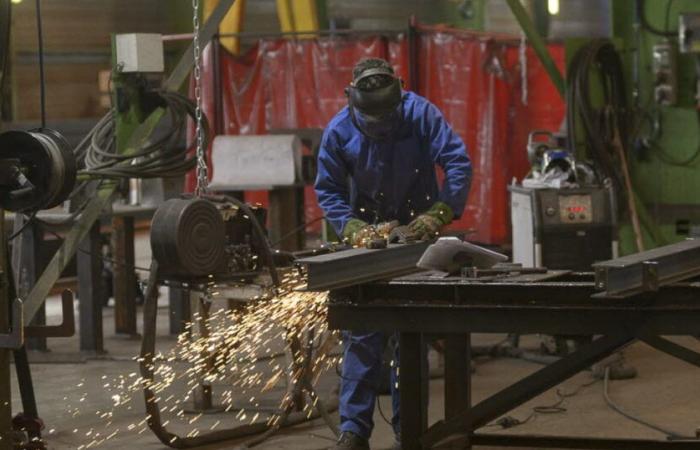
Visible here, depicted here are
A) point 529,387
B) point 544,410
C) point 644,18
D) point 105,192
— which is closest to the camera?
point 529,387

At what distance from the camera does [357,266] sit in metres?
4.72

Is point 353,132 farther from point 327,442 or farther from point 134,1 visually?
point 134,1

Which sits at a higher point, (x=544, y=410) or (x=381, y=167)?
(x=381, y=167)

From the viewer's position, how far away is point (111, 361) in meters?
8.85

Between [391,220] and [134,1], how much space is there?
10012 mm

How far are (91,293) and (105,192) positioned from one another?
1.47m

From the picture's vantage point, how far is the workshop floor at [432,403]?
21.7 feet

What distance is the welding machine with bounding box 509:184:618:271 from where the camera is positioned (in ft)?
27.2

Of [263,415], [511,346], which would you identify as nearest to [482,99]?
[511,346]

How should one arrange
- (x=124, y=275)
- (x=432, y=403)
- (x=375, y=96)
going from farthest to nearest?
(x=124, y=275) → (x=432, y=403) → (x=375, y=96)

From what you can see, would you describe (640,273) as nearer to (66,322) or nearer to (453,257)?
(453,257)

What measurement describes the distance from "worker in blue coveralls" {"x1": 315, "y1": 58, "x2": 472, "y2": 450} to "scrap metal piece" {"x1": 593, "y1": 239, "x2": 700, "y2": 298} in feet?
5.02

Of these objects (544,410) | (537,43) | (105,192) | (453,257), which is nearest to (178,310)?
(105,192)

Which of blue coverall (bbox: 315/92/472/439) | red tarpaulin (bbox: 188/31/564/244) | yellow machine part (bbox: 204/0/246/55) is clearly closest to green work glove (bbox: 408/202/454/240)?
blue coverall (bbox: 315/92/472/439)
